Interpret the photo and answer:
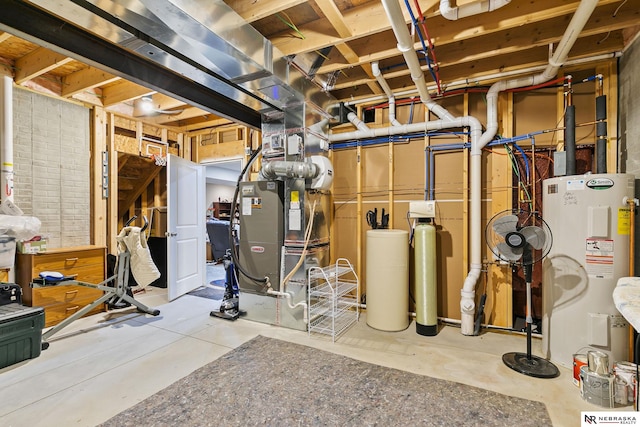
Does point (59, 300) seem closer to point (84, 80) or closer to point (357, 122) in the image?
point (84, 80)

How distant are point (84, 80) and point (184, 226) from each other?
84.9 inches

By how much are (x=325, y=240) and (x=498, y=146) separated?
219cm

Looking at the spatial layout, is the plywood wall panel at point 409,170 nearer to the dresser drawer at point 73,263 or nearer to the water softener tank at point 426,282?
the water softener tank at point 426,282

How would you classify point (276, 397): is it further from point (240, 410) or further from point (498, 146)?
point (498, 146)

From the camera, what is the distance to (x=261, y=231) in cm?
346

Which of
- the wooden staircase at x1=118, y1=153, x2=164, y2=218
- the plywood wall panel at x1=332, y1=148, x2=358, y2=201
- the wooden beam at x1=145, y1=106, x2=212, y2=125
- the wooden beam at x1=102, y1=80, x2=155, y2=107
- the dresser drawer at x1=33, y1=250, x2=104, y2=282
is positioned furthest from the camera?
the wooden staircase at x1=118, y1=153, x2=164, y2=218

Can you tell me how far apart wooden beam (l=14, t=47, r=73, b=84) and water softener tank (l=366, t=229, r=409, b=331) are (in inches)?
143

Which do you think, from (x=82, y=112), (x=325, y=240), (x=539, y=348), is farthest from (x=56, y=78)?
(x=539, y=348)

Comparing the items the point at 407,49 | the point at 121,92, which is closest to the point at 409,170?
the point at 407,49

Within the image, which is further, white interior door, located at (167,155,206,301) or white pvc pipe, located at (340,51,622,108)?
white interior door, located at (167,155,206,301)

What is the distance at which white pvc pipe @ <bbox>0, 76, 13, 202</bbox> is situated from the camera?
110 inches

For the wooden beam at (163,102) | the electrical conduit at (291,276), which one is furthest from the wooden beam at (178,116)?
the electrical conduit at (291,276)

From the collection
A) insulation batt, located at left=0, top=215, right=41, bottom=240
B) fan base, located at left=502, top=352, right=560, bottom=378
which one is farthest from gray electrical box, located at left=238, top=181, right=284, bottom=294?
fan base, located at left=502, top=352, right=560, bottom=378

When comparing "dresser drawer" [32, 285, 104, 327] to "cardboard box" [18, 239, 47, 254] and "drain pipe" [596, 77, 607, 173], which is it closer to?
Answer: "cardboard box" [18, 239, 47, 254]
